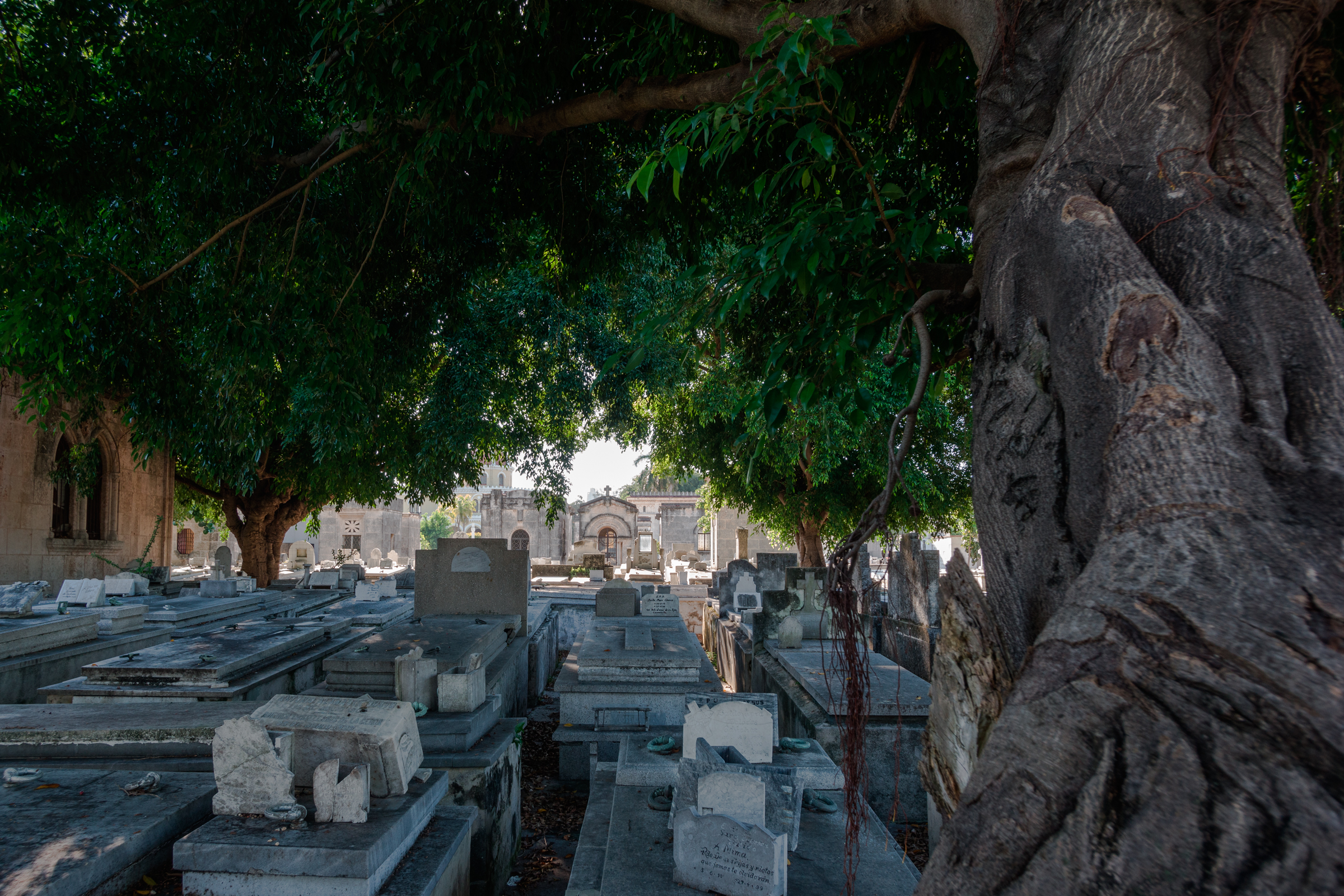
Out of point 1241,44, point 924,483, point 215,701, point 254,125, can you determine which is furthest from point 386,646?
point 924,483

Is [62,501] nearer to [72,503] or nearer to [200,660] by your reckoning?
[72,503]

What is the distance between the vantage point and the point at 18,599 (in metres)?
8.25

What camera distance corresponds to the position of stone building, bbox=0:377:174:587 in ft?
37.9

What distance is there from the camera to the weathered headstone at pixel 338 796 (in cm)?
346

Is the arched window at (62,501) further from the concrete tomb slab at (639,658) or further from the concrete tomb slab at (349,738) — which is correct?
the concrete tomb slab at (349,738)

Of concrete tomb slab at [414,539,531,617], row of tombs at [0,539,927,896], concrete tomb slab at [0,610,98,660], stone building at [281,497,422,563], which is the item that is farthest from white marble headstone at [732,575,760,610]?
A: stone building at [281,497,422,563]

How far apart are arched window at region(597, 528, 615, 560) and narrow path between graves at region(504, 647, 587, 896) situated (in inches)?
1185

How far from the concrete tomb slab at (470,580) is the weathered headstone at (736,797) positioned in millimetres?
6223

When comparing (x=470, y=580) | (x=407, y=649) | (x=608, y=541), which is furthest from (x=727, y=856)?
(x=608, y=541)

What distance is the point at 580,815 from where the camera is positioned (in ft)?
20.3

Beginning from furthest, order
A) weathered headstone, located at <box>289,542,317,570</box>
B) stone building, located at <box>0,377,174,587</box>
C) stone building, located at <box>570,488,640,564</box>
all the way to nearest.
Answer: stone building, located at <box>570,488,640,564</box>, weathered headstone, located at <box>289,542,317,570</box>, stone building, located at <box>0,377,174,587</box>

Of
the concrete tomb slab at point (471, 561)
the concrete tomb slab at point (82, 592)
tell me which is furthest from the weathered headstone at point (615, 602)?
the concrete tomb slab at point (82, 592)

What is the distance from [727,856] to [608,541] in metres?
36.3

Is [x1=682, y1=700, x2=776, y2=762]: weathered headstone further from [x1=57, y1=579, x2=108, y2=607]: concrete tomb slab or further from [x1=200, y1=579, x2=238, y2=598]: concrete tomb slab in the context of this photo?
[x1=200, y1=579, x2=238, y2=598]: concrete tomb slab
